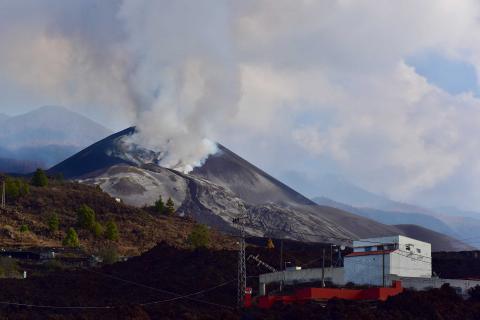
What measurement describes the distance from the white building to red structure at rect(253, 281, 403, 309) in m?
6.30

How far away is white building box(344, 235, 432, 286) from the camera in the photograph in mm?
70938

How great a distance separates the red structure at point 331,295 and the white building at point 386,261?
6.30 m

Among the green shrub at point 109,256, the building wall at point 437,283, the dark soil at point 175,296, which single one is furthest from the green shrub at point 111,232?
the building wall at point 437,283

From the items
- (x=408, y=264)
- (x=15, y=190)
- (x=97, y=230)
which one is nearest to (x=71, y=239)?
(x=97, y=230)

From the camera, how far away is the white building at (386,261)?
7094cm

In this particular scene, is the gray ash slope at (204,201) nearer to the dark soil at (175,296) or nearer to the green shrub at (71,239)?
the green shrub at (71,239)

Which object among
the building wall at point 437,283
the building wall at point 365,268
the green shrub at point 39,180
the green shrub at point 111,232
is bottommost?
the building wall at point 437,283

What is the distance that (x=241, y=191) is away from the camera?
653 feet

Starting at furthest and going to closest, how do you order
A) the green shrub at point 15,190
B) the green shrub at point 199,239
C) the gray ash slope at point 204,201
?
the gray ash slope at point 204,201
the green shrub at point 15,190
the green shrub at point 199,239

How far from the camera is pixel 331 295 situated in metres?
61.5

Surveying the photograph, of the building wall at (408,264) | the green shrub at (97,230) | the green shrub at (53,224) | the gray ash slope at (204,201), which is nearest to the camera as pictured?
the building wall at (408,264)

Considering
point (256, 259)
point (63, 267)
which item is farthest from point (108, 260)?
point (256, 259)

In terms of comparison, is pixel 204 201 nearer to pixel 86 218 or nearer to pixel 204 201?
pixel 204 201

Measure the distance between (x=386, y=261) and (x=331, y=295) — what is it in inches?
433
